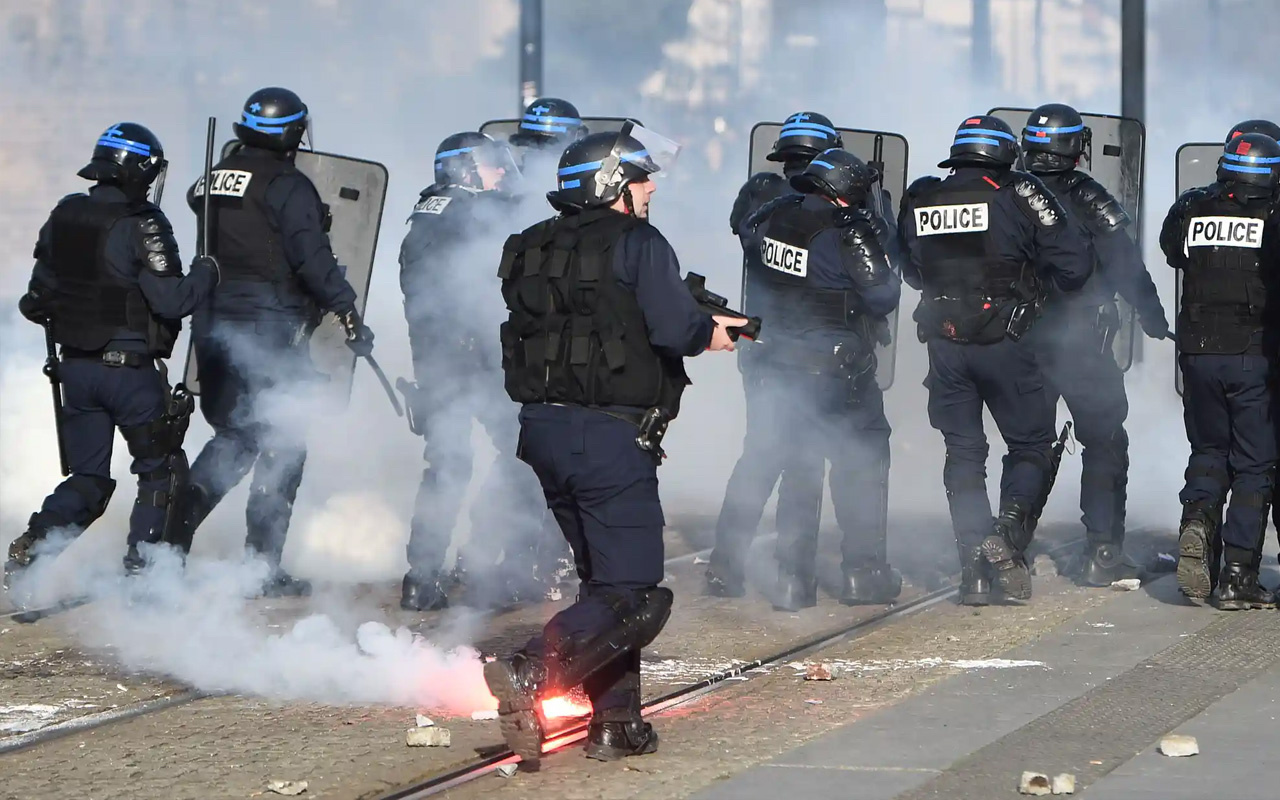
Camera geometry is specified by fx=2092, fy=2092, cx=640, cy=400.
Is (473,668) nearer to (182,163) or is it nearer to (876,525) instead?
(876,525)

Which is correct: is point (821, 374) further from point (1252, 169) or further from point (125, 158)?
point (125, 158)

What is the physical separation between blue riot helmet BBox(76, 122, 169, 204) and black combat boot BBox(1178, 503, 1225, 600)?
4126 millimetres

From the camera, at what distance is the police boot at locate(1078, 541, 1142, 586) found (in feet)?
28.4

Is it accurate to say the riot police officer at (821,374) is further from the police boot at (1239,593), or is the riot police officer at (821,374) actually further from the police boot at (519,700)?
the police boot at (519,700)

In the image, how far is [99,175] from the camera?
25.6 feet

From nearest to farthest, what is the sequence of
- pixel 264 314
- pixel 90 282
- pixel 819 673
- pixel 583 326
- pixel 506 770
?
1. pixel 506 770
2. pixel 583 326
3. pixel 819 673
4. pixel 90 282
5. pixel 264 314

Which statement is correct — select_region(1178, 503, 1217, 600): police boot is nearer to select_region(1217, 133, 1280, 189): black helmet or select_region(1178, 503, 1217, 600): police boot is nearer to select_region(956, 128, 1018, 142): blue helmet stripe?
select_region(1217, 133, 1280, 189): black helmet

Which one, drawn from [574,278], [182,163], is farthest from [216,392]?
[182,163]

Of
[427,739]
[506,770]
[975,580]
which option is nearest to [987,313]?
[975,580]

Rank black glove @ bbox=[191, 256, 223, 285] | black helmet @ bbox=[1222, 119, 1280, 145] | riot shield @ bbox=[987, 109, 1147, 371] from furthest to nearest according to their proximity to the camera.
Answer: riot shield @ bbox=[987, 109, 1147, 371] < black helmet @ bbox=[1222, 119, 1280, 145] < black glove @ bbox=[191, 256, 223, 285]

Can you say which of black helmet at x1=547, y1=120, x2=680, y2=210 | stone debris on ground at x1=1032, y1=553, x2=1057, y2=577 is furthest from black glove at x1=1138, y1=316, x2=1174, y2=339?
black helmet at x1=547, y1=120, x2=680, y2=210

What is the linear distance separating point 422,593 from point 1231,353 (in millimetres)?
3220

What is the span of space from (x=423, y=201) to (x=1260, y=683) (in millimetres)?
3718

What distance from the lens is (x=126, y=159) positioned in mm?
7812
